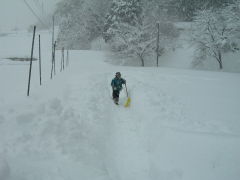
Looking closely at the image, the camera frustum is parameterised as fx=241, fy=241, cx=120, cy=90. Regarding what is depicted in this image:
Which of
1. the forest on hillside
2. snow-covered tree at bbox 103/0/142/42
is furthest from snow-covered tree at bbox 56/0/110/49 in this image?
snow-covered tree at bbox 103/0/142/42

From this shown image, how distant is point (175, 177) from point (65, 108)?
4.91m

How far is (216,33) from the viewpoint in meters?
28.9

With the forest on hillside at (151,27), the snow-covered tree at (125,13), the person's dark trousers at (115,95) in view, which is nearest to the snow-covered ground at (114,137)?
the person's dark trousers at (115,95)

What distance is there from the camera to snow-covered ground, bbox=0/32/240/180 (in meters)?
5.33

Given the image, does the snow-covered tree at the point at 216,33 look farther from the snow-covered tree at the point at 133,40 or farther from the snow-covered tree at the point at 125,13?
the snow-covered tree at the point at 125,13

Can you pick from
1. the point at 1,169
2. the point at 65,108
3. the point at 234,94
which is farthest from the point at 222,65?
the point at 1,169

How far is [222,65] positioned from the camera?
1184 inches

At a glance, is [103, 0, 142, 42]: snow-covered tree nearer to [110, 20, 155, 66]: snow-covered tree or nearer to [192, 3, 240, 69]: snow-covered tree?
[110, 20, 155, 66]: snow-covered tree

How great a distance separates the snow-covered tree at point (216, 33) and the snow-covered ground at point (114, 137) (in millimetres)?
18781

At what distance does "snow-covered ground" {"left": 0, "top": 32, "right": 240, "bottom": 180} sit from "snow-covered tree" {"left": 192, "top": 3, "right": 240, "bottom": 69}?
1878cm

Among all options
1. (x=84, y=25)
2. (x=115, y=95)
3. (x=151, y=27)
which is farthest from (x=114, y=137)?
(x=84, y=25)

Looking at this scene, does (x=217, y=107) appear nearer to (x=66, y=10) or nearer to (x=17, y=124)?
(x=17, y=124)

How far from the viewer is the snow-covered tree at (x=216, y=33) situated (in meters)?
28.1

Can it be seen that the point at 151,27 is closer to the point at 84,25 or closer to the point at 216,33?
the point at 216,33
